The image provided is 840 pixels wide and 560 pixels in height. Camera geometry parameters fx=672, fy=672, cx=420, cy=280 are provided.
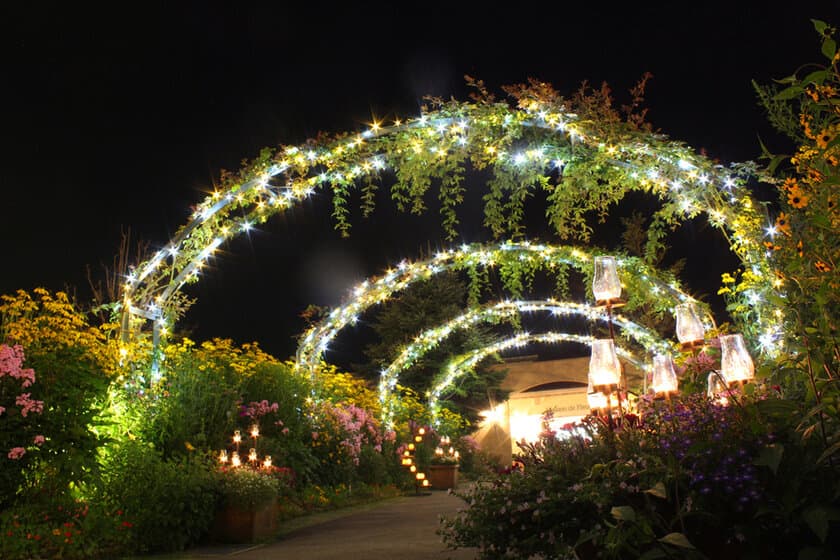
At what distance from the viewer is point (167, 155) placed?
1173 cm

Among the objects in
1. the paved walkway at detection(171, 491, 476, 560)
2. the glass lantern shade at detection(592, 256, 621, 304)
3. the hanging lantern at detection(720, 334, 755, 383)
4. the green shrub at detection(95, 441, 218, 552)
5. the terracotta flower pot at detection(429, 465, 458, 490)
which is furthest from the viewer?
the terracotta flower pot at detection(429, 465, 458, 490)

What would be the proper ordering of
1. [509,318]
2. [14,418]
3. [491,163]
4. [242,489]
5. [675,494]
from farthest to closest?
[509,318] < [491,163] < [242,489] < [14,418] < [675,494]

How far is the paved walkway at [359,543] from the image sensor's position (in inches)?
211

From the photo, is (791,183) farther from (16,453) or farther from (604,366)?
(16,453)

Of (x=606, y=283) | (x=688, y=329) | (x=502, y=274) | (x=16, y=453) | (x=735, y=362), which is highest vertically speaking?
(x=502, y=274)

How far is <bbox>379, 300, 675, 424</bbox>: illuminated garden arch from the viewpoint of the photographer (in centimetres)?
1288

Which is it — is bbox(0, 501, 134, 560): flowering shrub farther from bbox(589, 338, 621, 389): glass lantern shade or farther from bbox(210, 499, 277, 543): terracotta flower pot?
bbox(589, 338, 621, 389): glass lantern shade

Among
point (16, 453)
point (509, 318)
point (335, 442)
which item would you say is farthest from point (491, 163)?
point (509, 318)

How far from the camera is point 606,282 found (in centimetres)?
452

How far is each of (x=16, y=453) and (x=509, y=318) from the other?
36.0 feet

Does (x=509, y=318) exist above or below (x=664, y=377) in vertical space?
above

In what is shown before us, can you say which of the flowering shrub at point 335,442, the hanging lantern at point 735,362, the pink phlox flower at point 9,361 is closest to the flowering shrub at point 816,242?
the hanging lantern at point 735,362

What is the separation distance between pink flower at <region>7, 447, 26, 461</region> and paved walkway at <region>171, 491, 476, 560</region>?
155cm

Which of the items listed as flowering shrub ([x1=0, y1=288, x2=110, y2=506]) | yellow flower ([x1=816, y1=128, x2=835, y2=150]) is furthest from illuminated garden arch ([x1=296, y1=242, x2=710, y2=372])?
yellow flower ([x1=816, y1=128, x2=835, y2=150])
